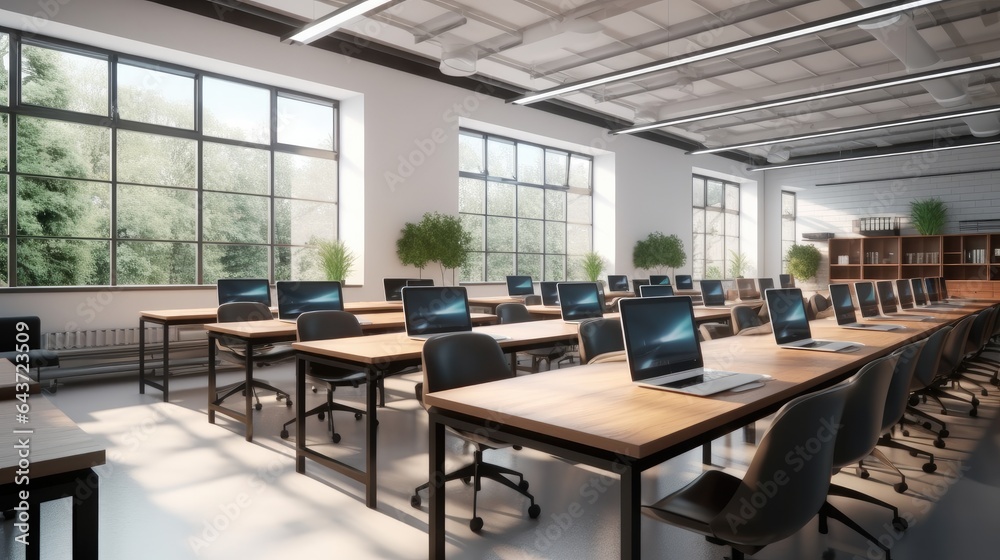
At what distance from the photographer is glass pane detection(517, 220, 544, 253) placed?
11.0 meters

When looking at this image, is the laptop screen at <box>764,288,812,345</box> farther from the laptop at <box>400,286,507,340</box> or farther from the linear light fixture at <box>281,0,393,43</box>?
the linear light fixture at <box>281,0,393,43</box>

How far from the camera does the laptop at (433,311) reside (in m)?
3.62

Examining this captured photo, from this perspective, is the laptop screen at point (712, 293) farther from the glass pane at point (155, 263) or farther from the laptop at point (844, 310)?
the glass pane at point (155, 263)

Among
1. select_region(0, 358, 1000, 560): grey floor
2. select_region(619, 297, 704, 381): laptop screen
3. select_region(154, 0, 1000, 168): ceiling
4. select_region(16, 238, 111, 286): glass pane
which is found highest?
select_region(154, 0, 1000, 168): ceiling

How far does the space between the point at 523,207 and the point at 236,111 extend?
5.19 metres

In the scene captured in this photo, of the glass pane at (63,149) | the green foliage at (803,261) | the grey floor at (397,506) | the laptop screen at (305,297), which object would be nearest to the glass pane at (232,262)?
the glass pane at (63,149)

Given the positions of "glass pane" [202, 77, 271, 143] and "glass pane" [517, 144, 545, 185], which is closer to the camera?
"glass pane" [202, 77, 271, 143]

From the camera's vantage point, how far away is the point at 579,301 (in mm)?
5078

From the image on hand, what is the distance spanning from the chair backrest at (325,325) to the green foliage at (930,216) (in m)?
13.3

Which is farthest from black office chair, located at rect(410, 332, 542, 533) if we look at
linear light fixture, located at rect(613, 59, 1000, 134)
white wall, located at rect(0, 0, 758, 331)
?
linear light fixture, located at rect(613, 59, 1000, 134)

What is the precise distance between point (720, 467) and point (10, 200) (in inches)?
270

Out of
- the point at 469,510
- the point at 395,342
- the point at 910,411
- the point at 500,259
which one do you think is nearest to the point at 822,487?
the point at 469,510

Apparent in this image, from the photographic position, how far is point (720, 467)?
348 cm

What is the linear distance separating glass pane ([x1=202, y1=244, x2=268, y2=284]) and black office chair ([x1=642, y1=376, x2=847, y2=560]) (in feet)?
22.9
